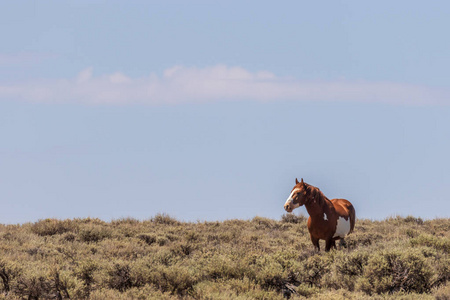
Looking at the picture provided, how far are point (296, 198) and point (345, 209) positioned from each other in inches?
79.0

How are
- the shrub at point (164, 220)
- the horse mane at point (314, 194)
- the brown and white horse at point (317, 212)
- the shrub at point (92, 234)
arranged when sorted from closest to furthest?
1. the brown and white horse at point (317, 212)
2. the horse mane at point (314, 194)
3. the shrub at point (92, 234)
4. the shrub at point (164, 220)

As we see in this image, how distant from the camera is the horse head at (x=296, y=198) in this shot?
38.8 feet

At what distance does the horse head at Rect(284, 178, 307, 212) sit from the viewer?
1184 centimetres

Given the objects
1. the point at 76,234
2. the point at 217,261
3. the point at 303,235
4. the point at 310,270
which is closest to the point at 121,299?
the point at 217,261

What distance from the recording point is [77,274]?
380 inches

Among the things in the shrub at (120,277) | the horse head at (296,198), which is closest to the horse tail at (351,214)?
the horse head at (296,198)

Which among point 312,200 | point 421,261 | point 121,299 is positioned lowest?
point 121,299

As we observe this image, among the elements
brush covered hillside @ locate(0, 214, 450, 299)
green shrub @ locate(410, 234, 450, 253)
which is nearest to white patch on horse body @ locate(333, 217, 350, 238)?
brush covered hillside @ locate(0, 214, 450, 299)

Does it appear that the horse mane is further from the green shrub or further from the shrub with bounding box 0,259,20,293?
the shrub with bounding box 0,259,20,293

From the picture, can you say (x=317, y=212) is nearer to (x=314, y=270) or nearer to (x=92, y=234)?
(x=314, y=270)

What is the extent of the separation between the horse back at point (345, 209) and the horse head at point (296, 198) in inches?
48.4

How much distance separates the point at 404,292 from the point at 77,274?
6071mm

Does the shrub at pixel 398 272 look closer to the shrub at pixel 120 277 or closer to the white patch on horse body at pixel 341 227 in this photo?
the white patch on horse body at pixel 341 227

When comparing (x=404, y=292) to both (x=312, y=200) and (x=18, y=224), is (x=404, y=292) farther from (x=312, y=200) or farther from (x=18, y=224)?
(x=18, y=224)
